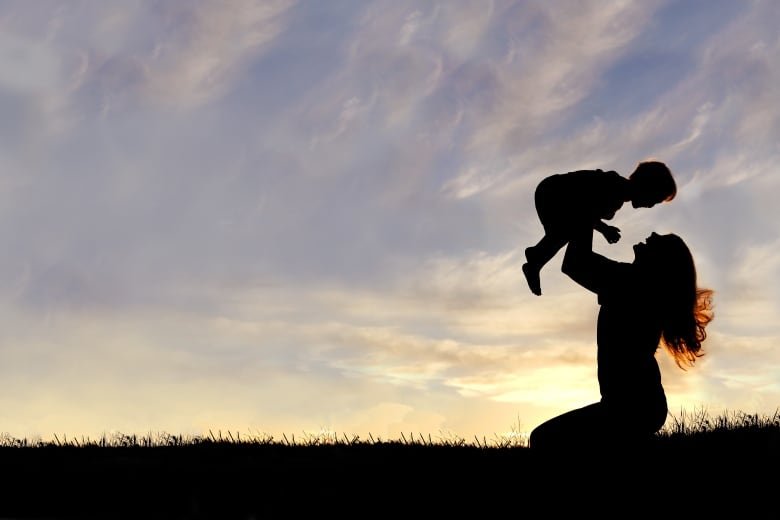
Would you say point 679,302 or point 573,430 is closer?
point 573,430

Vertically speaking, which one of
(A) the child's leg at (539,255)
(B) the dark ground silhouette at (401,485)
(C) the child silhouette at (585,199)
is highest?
(C) the child silhouette at (585,199)

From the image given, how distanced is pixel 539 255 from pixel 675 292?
4.52 ft

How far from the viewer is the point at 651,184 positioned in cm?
928

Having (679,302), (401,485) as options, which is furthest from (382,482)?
(679,302)

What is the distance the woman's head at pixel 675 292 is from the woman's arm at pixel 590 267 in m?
0.28

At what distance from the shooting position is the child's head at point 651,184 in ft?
30.5

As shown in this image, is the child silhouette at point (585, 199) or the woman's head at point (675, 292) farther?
the child silhouette at point (585, 199)

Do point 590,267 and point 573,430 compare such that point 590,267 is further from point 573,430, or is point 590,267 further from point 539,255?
point 573,430

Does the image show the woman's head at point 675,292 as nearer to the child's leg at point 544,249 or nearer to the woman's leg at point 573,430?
the child's leg at point 544,249

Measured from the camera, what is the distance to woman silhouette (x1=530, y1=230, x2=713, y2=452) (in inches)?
344

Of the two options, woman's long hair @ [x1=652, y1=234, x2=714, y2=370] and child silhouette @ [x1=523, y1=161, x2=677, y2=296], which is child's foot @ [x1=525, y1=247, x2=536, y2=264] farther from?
woman's long hair @ [x1=652, y1=234, x2=714, y2=370]

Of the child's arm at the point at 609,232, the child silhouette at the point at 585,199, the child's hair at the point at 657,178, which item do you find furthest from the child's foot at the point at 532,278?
the child's hair at the point at 657,178

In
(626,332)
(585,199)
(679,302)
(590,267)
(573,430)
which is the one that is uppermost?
(585,199)

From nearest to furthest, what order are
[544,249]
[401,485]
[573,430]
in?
1. [573,430]
2. [401,485]
3. [544,249]
